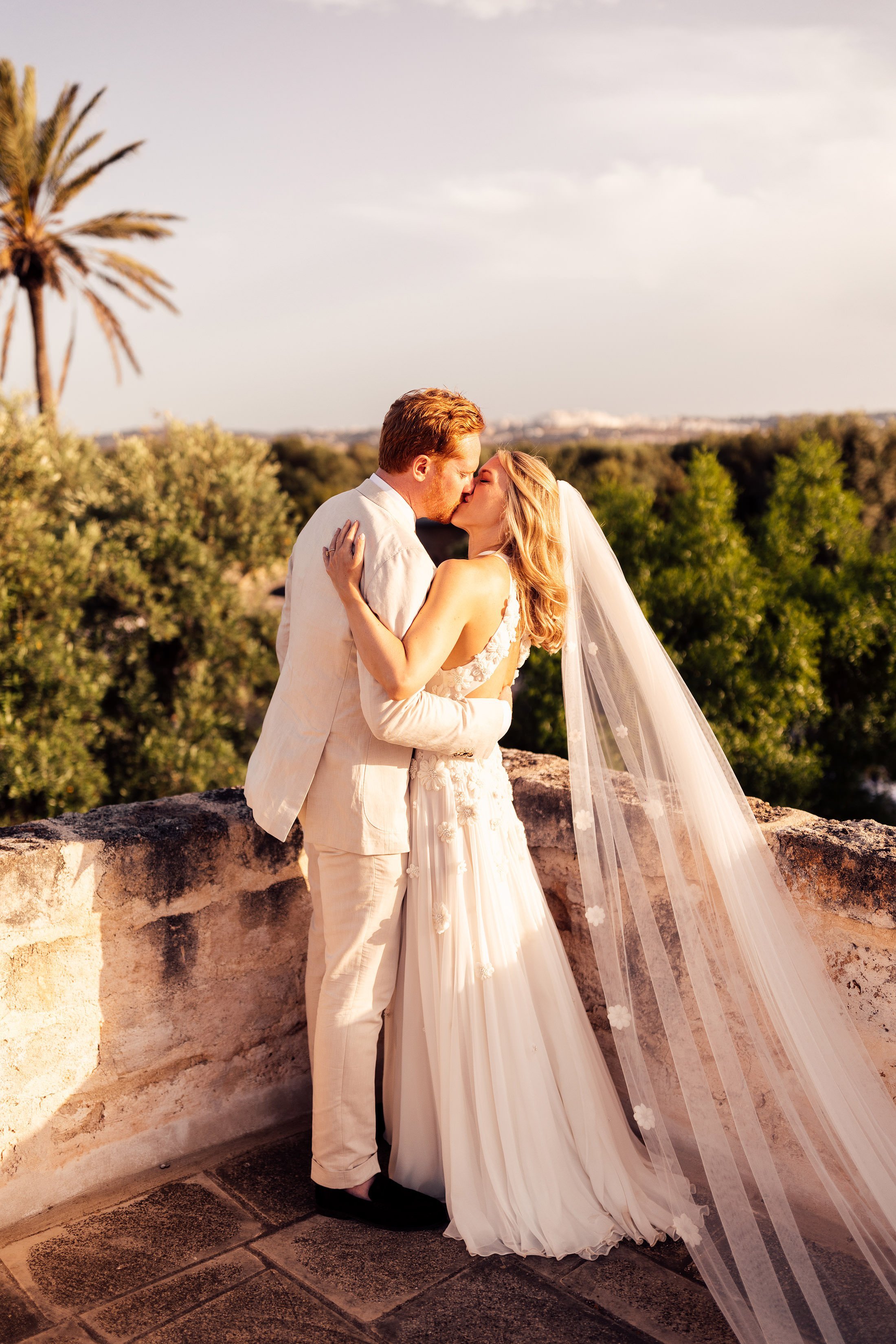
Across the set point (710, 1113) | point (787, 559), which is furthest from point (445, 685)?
point (787, 559)

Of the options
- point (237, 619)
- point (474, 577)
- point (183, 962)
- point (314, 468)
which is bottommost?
point (237, 619)

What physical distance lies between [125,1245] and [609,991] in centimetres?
125

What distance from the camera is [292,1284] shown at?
2162 millimetres

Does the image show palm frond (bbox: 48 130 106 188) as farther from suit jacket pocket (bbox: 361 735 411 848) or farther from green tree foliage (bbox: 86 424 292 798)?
suit jacket pocket (bbox: 361 735 411 848)

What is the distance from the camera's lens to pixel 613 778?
264 centimetres

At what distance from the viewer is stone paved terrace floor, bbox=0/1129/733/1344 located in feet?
6.63

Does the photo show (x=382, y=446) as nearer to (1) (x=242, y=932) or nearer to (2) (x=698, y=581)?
(1) (x=242, y=932)

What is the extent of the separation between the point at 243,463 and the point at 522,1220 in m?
12.5

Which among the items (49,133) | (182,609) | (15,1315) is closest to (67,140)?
(49,133)

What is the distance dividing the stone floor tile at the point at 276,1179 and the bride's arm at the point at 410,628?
1.28 m

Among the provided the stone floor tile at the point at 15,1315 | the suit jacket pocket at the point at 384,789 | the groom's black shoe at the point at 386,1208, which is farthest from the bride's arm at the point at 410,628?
the stone floor tile at the point at 15,1315

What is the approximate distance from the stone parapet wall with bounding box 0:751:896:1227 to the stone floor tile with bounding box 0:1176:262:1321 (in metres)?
0.12

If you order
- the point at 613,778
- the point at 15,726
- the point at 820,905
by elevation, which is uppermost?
the point at 613,778

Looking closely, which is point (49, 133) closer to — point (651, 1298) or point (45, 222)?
point (45, 222)
